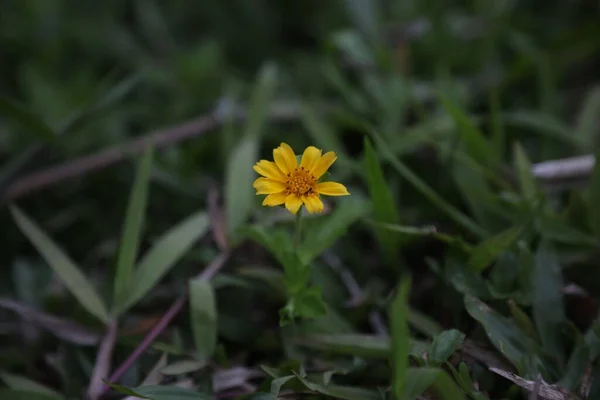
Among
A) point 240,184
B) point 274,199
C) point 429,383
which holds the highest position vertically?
point 240,184

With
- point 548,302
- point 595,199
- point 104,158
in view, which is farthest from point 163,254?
point 595,199

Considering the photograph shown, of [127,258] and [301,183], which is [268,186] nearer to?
[301,183]

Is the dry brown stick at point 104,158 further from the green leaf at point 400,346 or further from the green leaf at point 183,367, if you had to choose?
the green leaf at point 400,346

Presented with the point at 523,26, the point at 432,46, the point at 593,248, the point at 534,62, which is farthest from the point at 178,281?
the point at 523,26

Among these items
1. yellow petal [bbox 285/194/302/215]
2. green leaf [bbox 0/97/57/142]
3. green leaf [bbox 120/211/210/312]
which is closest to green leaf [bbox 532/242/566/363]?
yellow petal [bbox 285/194/302/215]

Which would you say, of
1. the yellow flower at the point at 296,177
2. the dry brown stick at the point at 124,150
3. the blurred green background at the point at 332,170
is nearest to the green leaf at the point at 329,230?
the blurred green background at the point at 332,170

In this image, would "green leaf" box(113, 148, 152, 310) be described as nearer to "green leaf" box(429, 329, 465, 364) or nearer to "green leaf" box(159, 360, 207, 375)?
"green leaf" box(159, 360, 207, 375)
